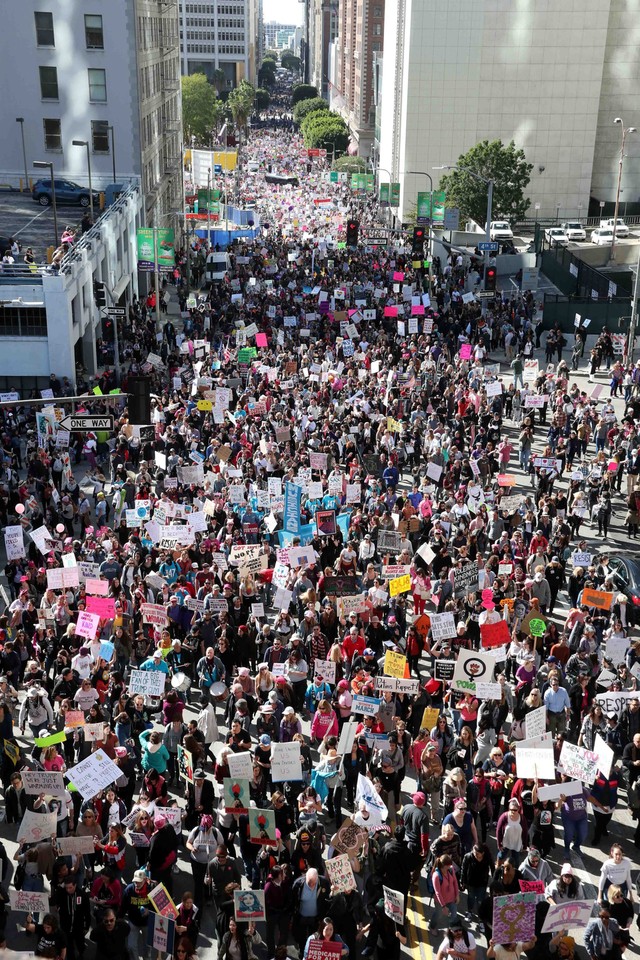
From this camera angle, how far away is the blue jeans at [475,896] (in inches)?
517

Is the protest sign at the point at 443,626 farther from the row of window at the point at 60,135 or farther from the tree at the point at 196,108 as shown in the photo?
the tree at the point at 196,108

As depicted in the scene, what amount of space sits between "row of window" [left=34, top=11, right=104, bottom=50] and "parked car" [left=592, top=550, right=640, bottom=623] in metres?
44.8

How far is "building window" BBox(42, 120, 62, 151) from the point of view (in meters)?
58.5

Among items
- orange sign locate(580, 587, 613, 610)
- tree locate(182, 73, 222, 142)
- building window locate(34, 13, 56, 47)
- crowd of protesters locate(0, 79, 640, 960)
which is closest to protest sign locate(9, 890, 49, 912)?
crowd of protesters locate(0, 79, 640, 960)

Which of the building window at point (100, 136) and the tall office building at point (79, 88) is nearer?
the tall office building at point (79, 88)

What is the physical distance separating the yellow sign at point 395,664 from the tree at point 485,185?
212ft

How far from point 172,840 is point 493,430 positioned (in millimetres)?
18328

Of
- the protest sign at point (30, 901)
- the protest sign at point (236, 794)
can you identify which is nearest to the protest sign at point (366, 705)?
the protest sign at point (236, 794)

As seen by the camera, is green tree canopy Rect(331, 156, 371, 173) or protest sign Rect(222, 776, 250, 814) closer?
protest sign Rect(222, 776, 250, 814)

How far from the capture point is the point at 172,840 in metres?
13.1

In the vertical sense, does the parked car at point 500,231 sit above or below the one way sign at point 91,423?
below

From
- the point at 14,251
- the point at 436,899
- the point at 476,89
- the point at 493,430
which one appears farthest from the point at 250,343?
the point at 476,89

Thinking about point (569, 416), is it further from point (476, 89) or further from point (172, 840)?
point (476, 89)

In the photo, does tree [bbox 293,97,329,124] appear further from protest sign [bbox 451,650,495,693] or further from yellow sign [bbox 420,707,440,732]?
yellow sign [bbox 420,707,440,732]
